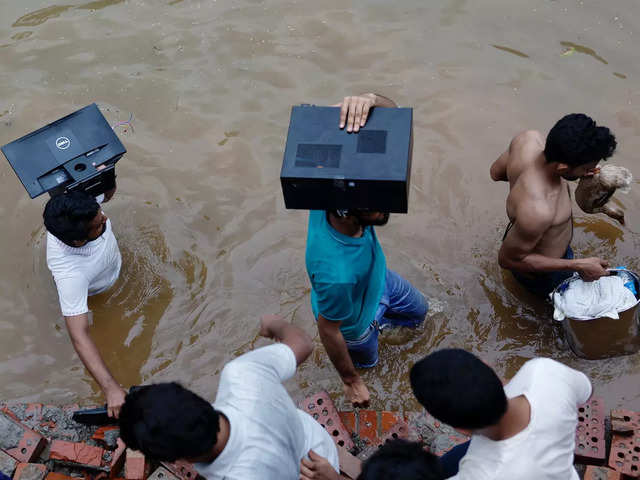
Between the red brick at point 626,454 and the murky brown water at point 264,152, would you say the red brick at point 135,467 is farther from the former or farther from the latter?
the red brick at point 626,454

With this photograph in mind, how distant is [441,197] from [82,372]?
3067 millimetres

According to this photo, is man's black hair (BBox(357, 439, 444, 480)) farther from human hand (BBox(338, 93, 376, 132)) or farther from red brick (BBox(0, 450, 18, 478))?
red brick (BBox(0, 450, 18, 478))

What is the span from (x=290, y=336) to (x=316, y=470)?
0.61 m

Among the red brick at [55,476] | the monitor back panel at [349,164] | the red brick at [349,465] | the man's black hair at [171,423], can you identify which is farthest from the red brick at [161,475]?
the monitor back panel at [349,164]

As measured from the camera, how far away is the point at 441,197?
16.7 ft

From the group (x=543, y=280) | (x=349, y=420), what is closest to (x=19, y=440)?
(x=349, y=420)

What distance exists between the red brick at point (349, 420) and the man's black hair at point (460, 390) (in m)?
1.50

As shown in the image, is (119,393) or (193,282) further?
(193,282)

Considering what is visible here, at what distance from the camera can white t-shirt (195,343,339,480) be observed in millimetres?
2213

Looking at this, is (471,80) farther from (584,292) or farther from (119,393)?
(119,393)

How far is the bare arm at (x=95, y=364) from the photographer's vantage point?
3.38 metres

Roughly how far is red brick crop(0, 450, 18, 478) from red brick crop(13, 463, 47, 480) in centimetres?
3

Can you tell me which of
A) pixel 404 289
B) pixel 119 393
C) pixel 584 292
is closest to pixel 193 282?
pixel 119 393

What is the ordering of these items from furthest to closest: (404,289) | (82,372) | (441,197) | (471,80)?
1. (471,80)
2. (441,197)
3. (82,372)
4. (404,289)
